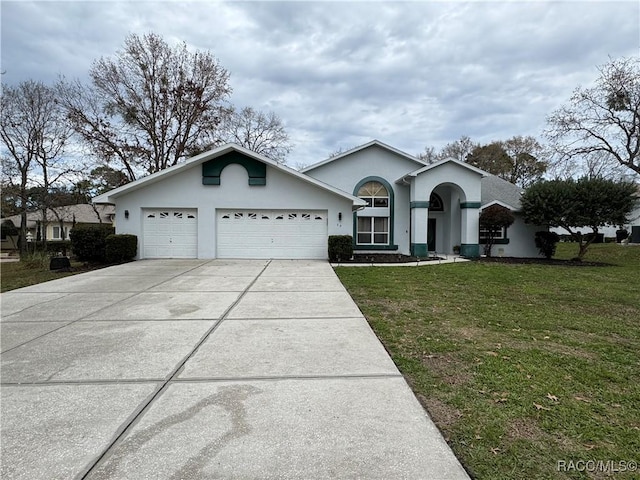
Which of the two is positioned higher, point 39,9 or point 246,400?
point 39,9

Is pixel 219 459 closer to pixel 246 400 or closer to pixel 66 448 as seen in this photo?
pixel 246 400

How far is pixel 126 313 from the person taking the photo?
20.1 feet

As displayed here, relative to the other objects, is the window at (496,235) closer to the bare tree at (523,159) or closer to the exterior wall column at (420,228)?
the exterior wall column at (420,228)

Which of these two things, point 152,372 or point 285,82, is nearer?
point 152,372

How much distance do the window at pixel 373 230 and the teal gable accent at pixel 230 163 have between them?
5.86 m

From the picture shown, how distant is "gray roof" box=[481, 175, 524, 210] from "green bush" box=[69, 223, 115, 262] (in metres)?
17.6

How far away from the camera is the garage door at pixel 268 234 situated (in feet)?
50.1

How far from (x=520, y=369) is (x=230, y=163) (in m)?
13.7

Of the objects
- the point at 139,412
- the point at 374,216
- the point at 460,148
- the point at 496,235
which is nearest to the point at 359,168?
the point at 374,216

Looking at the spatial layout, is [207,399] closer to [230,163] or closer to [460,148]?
[230,163]

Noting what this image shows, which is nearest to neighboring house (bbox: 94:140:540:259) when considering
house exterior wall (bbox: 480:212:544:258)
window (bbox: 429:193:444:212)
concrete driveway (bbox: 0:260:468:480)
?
window (bbox: 429:193:444:212)

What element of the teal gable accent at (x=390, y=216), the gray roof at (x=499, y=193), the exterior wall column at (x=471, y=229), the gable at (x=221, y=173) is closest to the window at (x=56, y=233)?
the gable at (x=221, y=173)

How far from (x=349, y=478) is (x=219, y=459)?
0.84 meters

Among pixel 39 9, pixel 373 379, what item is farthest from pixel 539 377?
pixel 39 9
